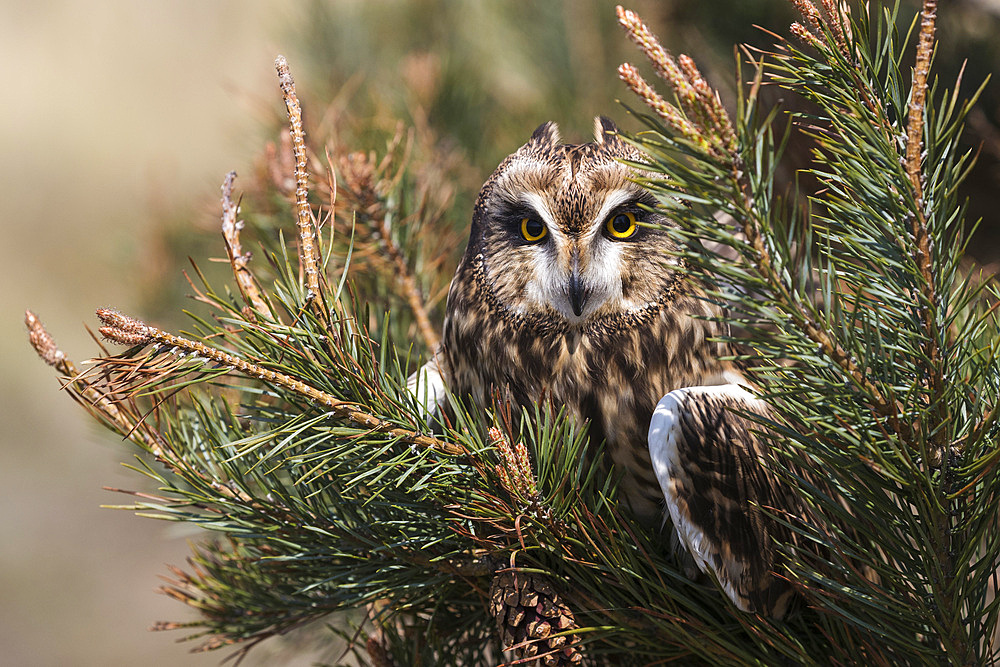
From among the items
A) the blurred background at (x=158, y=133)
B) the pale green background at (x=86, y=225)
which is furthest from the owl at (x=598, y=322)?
the pale green background at (x=86, y=225)

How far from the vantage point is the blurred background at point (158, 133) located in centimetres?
111

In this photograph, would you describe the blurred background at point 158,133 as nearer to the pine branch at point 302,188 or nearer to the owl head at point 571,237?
the owl head at point 571,237

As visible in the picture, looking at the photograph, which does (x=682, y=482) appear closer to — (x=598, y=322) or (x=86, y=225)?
(x=598, y=322)

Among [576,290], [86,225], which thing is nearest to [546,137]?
[576,290]

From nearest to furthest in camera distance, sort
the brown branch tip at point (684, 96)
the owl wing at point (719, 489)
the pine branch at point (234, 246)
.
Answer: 1. the brown branch tip at point (684, 96)
2. the pine branch at point (234, 246)
3. the owl wing at point (719, 489)

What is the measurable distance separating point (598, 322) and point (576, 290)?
6cm

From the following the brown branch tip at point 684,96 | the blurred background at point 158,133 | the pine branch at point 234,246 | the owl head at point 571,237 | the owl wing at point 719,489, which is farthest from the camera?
the blurred background at point 158,133

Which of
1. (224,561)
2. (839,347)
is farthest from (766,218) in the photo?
(224,561)

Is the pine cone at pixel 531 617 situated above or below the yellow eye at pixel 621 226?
below

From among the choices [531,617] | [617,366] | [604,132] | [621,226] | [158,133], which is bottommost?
[531,617]

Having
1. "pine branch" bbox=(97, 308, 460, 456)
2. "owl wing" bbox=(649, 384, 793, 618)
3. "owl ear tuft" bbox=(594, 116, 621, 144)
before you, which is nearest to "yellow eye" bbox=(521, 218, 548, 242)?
"owl ear tuft" bbox=(594, 116, 621, 144)

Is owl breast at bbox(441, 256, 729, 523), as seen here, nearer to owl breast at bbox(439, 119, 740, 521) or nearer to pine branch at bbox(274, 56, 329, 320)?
owl breast at bbox(439, 119, 740, 521)

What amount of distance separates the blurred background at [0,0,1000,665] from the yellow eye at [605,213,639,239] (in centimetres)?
32

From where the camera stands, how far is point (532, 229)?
0.80 meters
